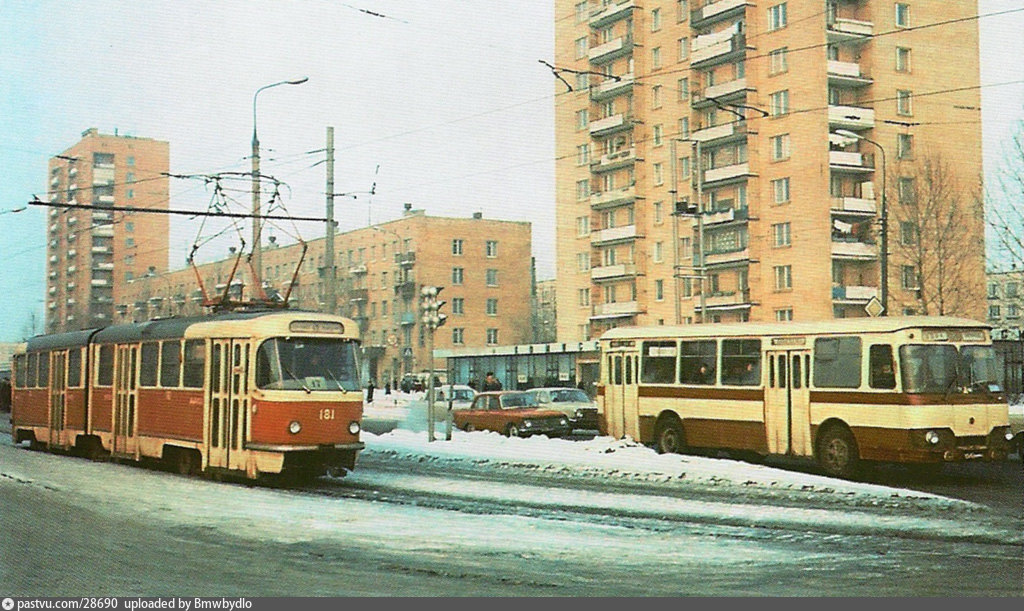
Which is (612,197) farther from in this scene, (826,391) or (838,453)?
(838,453)

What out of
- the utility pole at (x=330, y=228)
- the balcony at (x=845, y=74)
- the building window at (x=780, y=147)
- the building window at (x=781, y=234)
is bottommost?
the utility pole at (x=330, y=228)

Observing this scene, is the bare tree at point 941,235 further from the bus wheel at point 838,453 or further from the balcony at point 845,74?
the bus wheel at point 838,453

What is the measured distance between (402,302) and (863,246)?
37.6 meters

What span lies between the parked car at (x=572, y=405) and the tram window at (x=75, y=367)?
1198 cm

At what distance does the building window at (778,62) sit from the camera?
61.4 meters

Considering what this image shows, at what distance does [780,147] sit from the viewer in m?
62.1

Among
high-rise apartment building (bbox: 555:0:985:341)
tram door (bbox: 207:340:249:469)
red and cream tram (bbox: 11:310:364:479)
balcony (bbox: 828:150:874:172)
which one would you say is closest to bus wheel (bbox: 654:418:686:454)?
red and cream tram (bbox: 11:310:364:479)

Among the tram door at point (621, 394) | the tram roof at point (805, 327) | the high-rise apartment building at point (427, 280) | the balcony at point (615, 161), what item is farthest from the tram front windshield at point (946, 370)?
the high-rise apartment building at point (427, 280)

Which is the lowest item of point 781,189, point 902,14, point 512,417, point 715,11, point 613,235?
point 512,417

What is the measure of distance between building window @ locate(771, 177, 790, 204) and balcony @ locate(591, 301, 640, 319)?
1331 centimetres

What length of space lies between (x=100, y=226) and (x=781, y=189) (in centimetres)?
3516

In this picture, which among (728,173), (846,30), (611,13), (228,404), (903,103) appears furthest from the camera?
(611,13)

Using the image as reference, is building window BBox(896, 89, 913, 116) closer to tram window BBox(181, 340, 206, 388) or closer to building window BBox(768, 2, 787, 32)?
building window BBox(768, 2, 787, 32)

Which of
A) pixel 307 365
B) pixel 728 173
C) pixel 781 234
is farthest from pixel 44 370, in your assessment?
pixel 728 173
